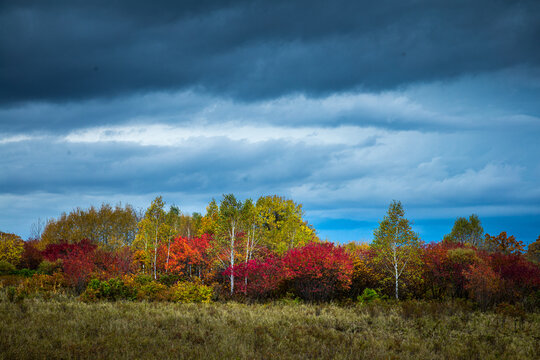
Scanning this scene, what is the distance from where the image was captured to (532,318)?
14898 millimetres

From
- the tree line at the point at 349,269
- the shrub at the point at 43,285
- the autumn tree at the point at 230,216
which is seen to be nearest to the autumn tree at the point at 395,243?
the tree line at the point at 349,269

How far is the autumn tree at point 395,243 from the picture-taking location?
20.8m

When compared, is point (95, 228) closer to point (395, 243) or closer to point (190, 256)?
point (190, 256)

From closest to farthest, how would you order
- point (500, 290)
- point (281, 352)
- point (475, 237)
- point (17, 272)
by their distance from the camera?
point (281, 352), point (500, 290), point (17, 272), point (475, 237)

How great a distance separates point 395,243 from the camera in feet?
68.9

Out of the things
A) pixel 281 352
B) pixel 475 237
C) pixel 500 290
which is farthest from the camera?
pixel 475 237

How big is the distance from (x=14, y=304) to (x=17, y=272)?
1996 cm

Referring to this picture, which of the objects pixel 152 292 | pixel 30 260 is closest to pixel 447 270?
pixel 152 292

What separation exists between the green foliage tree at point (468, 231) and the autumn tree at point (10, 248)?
163ft

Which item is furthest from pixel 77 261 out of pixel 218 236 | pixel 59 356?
pixel 59 356

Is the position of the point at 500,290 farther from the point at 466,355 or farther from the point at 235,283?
the point at 235,283

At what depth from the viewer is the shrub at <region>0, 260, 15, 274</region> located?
30875 millimetres

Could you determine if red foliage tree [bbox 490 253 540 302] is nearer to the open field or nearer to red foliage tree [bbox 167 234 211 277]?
the open field

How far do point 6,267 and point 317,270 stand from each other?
28286 millimetres
